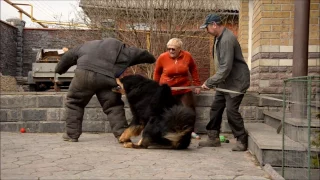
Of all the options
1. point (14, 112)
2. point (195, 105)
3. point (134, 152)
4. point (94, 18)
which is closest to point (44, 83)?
point (94, 18)

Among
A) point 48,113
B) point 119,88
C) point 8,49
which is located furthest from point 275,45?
point 8,49

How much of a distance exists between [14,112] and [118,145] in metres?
2.63

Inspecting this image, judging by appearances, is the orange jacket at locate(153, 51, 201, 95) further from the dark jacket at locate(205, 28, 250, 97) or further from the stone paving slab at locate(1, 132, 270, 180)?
the stone paving slab at locate(1, 132, 270, 180)

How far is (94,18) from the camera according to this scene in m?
12.4

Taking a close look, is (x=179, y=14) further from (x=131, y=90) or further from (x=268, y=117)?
(x=131, y=90)

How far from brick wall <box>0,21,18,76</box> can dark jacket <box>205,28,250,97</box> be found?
16789mm

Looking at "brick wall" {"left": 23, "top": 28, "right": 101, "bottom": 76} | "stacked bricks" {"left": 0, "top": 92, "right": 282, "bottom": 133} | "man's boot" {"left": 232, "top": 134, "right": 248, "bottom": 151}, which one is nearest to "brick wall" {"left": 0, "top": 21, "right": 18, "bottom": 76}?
"brick wall" {"left": 23, "top": 28, "right": 101, "bottom": 76}

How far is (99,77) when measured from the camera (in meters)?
6.15

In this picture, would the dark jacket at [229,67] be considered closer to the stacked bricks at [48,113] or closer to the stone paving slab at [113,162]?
the stone paving slab at [113,162]

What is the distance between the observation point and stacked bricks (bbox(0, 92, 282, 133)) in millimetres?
7609

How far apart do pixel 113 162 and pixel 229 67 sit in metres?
2.17

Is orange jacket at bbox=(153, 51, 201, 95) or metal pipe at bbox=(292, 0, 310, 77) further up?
metal pipe at bbox=(292, 0, 310, 77)

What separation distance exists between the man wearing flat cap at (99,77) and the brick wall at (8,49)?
50.3ft

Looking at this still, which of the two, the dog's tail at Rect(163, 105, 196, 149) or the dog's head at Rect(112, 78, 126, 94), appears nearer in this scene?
the dog's tail at Rect(163, 105, 196, 149)
